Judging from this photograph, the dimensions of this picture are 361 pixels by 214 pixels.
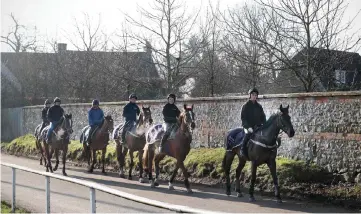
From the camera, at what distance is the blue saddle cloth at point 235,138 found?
13760 mm

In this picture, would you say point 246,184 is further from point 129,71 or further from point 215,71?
point 129,71

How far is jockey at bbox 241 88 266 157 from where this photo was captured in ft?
43.3

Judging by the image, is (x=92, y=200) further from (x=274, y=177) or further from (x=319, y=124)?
(x=319, y=124)

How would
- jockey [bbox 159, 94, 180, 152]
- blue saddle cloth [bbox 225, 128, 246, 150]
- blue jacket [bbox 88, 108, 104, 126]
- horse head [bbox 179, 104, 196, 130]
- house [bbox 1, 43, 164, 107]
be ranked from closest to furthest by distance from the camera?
A: blue saddle cloth [bbox 225, 128, 246, 150]
horse head [bbox 179, 104, 196, 130]
jockey [bbox 159, 94, 180, 152]
blue jacket [bbox 88, 108, 104, 126]
house [bbox 1, 43, 164, 107]

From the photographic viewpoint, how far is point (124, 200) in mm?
6473

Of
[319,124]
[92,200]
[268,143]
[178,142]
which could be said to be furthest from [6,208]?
[319,124]

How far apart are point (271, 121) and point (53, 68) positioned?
33781 millimetres

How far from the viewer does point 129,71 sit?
28766mm

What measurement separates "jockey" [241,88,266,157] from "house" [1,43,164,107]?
1285 cm

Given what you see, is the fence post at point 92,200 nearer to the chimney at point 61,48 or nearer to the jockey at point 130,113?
the jockey at point 130,113

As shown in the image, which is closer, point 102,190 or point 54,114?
point 102,190

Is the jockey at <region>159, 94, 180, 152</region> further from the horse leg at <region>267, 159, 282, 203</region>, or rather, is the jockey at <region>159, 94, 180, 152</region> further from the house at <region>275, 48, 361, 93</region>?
the house at <region>275, 48, 361, 93</region>

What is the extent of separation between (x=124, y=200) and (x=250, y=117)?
24.3 feet

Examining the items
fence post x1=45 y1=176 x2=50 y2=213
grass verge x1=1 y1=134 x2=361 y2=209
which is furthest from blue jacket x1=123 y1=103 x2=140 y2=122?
fence post x1=45 y1=176 x2=50 y2=213
